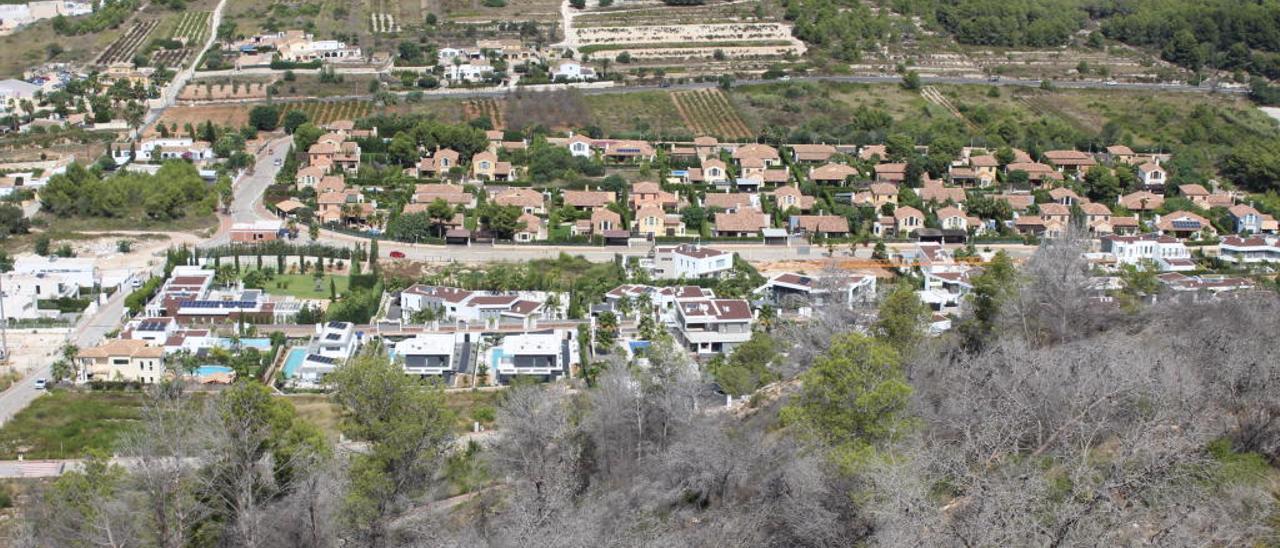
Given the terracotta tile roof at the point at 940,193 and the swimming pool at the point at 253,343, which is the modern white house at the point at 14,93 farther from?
the terracotta tile roof at the point at 940,193

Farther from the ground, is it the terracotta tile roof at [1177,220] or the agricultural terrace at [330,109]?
the agricultural terrace at [330,109]

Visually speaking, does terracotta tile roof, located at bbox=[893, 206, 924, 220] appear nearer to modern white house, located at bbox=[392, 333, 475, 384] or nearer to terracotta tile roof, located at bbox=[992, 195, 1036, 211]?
terracotta tile roof, located at bbox=[992, 195, 1036, 211]

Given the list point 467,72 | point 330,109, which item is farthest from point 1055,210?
point 330,109

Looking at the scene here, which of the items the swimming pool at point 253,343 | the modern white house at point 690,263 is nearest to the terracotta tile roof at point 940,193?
the modern white house at point 690,263

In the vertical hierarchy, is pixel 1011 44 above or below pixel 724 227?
above

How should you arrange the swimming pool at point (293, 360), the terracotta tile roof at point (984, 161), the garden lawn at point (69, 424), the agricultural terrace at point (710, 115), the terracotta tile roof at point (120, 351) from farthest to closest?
the agricultural terrace at point (710, 115) < the terracotta tile roof at point (984, 161) < the swimming pool at point (293, 360) < the terracotta tile roof at point (120, 351) < the garden lawn at point (69, 424)

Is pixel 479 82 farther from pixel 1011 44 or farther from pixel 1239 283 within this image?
pixel 1239 283

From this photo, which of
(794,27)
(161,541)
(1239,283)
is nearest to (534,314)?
(161,541)
